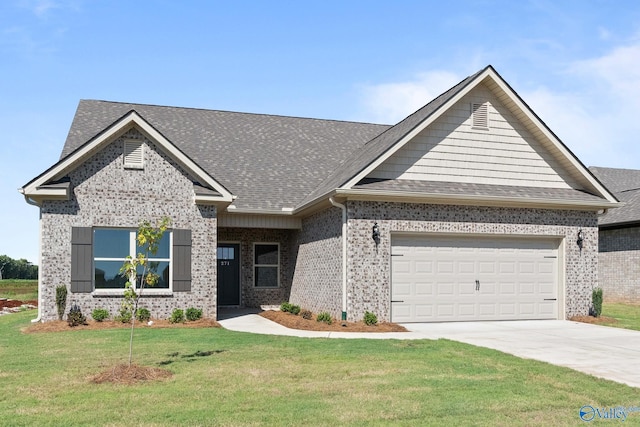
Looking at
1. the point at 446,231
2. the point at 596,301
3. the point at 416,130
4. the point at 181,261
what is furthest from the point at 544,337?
the point at 181,261

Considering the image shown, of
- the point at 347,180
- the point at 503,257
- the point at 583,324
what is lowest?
the point at 583,324

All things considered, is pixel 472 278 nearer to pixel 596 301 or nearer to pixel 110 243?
pixel 596 301

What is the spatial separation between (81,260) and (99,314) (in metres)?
1.46

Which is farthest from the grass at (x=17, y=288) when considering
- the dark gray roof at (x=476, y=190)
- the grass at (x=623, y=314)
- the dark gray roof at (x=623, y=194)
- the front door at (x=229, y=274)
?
the dark gray roof at (x=623, y=194)

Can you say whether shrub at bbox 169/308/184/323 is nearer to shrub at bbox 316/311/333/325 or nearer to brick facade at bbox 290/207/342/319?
shrub at bbox 316/311/333/325

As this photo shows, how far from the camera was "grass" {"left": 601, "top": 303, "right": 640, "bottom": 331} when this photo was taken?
55.6 ft

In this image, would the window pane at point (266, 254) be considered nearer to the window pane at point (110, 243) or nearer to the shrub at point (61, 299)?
the window pane at point (110, 243)

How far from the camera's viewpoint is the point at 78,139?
785 inches

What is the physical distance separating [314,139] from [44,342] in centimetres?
1422

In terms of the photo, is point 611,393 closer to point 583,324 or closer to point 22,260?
point 583,324

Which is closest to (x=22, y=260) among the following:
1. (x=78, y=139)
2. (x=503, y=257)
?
(x=78, y=139)

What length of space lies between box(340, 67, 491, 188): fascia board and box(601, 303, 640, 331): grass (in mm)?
7326

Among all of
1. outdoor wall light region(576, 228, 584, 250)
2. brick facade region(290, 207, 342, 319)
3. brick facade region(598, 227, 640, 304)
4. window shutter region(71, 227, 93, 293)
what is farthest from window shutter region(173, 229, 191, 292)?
brick facade region(598, 227, 640, 304)

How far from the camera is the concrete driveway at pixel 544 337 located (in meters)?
10.4
